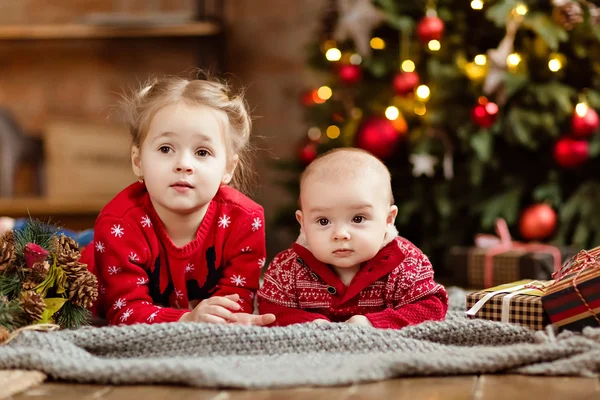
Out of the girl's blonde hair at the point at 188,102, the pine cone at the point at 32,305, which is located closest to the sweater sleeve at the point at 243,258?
the girl's blonde hair at the point at 188,102

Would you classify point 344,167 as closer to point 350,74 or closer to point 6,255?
point 6,255

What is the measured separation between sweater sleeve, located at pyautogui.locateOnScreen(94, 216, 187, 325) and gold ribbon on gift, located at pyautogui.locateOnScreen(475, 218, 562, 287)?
4.16ft

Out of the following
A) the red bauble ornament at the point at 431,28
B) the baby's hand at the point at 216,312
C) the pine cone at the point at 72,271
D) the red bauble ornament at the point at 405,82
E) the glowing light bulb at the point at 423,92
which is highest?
the red bauble ornament at the point at 431,28

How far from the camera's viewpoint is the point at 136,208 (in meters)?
1.56

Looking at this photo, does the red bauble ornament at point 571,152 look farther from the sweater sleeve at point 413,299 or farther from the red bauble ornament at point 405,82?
the sweater sleeve at point 413,299

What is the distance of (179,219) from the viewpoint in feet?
5.14

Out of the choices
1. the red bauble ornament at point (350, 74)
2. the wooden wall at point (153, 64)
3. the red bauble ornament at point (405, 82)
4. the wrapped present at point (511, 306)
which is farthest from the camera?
the wooden wall at point (153, 64)

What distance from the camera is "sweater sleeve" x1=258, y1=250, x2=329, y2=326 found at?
144 cm

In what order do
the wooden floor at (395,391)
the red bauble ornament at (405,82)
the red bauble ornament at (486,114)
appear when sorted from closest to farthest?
the wooden floor at (395,391) < the red bauble ornament at (486,114) < the red bauble ornament at (405,82)

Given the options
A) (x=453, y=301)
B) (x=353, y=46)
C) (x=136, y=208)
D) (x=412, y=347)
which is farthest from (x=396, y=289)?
(x=353, y=46)

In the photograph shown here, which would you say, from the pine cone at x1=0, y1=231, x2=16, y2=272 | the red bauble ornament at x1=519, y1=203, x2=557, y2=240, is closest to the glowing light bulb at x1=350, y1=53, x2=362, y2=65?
the red bauble ornament at x1=519, y1=203, x2=557, y2=240

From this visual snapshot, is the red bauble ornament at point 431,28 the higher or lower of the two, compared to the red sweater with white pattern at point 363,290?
higher

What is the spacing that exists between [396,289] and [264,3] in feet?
8.01

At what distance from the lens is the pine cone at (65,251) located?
4.59 feet
